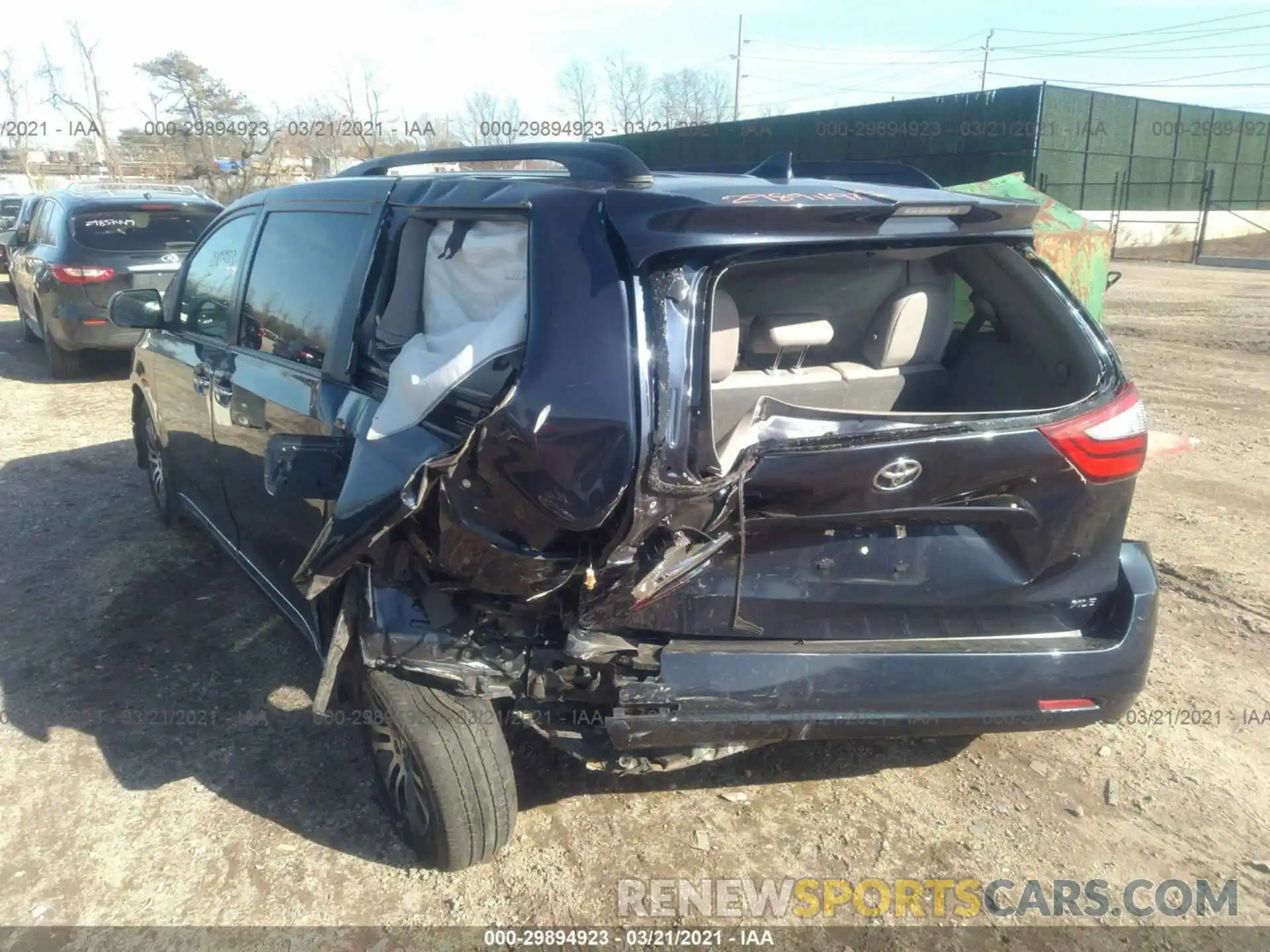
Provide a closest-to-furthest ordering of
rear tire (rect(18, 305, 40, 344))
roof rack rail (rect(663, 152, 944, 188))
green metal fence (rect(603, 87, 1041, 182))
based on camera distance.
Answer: roof rack rail (rect(663, 152, 944, 188))
rear tire (rect(18, 305, 40, 344))
green metal fence (rect(603, 87, 1041, 182))

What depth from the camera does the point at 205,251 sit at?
14.4 ft

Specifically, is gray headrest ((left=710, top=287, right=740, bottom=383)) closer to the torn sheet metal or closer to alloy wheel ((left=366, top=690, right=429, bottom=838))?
the torn sheet metal

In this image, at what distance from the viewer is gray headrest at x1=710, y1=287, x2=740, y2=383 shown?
8.37ft

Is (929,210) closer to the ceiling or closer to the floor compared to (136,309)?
closer to the ceiling

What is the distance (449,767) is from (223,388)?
2.02 m

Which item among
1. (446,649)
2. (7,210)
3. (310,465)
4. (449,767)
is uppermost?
(310,465)

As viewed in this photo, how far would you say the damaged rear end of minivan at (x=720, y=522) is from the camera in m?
2.13

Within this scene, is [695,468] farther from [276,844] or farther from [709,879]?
[276,844]

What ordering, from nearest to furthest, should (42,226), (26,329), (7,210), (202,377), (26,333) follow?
(202,377), (42,226), (26,329), (26,333), (7,210)

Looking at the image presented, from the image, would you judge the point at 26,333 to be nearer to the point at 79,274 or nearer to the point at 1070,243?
the point at 79,274

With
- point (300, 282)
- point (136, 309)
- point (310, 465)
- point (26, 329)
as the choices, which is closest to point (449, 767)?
point (310, 465)

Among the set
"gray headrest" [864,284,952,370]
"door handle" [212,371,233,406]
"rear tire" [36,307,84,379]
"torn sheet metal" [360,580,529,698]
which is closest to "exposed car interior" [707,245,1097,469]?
"gray headrest" [864,284,952,370]

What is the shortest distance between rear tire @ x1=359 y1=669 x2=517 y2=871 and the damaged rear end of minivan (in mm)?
122

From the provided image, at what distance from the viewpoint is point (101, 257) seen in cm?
868
